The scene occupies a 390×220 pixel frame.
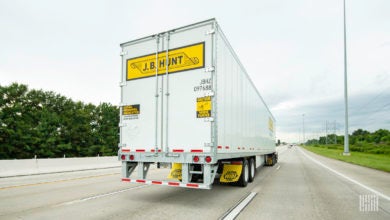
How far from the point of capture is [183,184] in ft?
20.4

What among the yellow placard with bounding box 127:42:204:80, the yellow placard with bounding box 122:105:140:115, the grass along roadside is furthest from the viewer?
the grass along roadside

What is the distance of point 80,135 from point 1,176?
1789 inches

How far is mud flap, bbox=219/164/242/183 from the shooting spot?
843 cm

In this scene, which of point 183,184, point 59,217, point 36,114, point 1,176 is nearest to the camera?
point 59,217

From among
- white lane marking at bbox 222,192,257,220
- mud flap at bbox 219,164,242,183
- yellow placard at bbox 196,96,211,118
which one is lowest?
white lane marking at bbox 222,192,257,220

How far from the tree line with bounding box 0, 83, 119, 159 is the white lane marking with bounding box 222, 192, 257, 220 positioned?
147 ft

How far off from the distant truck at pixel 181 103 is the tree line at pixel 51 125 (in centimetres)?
4273

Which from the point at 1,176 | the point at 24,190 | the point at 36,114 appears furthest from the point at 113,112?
the point at 24,190

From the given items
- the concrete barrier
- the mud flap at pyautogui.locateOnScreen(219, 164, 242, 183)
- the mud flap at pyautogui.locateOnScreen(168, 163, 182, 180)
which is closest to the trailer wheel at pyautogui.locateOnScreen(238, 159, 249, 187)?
the mud flap at pyautogui.locateOnScreen(219, 164, 242, 183)

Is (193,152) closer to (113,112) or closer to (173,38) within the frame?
(173,38)

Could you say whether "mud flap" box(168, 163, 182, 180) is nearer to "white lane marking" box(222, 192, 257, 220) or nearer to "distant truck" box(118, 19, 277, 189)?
"distant truck" box(118, 19, 277, 189)

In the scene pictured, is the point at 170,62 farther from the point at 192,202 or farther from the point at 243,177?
the point at 243,177

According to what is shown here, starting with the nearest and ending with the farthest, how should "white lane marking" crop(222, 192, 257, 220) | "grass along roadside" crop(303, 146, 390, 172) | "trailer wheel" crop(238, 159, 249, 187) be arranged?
"white lane marking" crop(222, 192, 257, 220), "trailer wheel" crop(238, 159, 249, 187), "grass along roadside" crop(303, 146, 390, 172)

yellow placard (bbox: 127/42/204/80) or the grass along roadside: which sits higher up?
yellow placard (bbox: 127/42/204/80)
